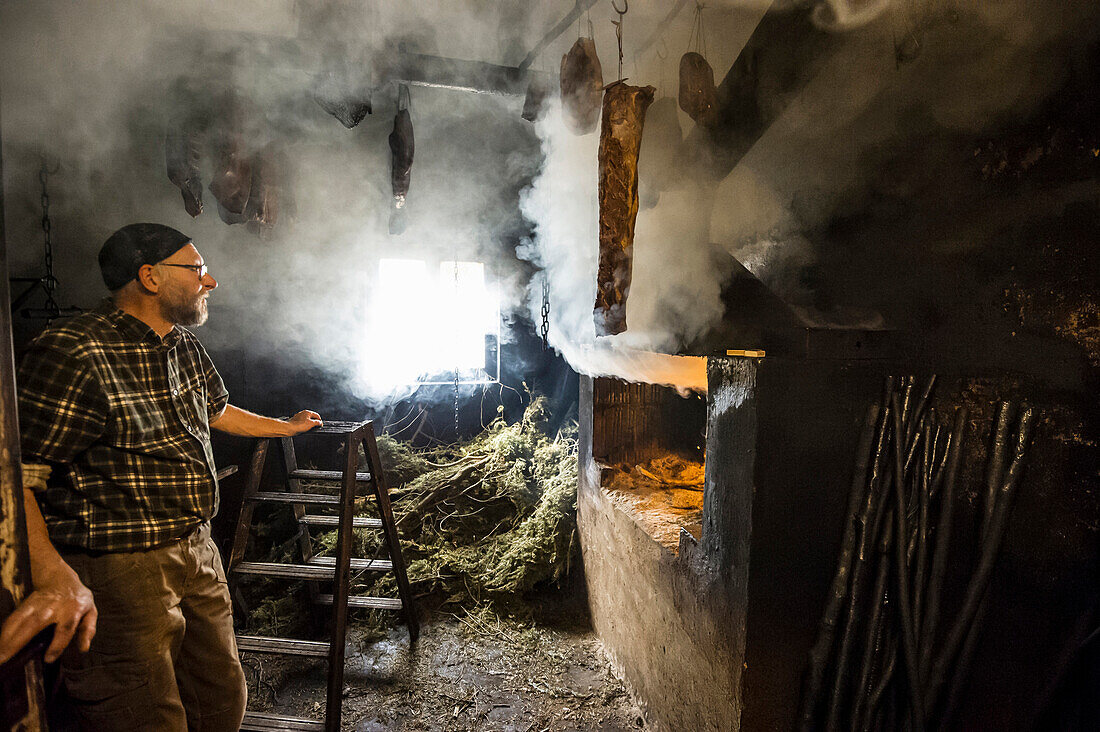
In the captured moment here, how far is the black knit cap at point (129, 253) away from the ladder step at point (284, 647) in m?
2.33

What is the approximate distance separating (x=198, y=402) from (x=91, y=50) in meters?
3.84

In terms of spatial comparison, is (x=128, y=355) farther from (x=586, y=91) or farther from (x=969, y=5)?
(x=969, y=5)

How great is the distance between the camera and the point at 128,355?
246 cm

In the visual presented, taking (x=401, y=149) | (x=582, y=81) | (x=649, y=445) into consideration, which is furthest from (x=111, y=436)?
(x=649, y=445)

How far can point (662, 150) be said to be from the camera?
5414 mm

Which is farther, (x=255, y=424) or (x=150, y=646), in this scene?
(x=255, y=424)

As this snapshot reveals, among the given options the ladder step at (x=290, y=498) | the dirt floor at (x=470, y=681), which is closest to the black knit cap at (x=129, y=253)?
the ladder step at (x=290, y=498)

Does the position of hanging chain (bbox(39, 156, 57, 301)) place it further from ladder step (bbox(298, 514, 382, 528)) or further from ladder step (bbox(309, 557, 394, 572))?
ladder step (bbox(309, 557, 394, 572))

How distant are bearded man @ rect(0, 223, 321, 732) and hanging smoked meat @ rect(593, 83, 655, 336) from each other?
2.30 meters

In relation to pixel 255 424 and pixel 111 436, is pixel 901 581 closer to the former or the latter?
pixel 111 436

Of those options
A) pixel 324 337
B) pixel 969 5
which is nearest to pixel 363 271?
pixel 324 337

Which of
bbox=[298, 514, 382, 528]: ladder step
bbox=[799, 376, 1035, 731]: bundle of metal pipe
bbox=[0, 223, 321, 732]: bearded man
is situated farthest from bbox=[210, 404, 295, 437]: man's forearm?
bbox=[799, 376, 1035, 731]: bundle of metal pipe

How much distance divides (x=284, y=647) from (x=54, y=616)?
263cm

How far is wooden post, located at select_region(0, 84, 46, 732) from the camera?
1074 mm
